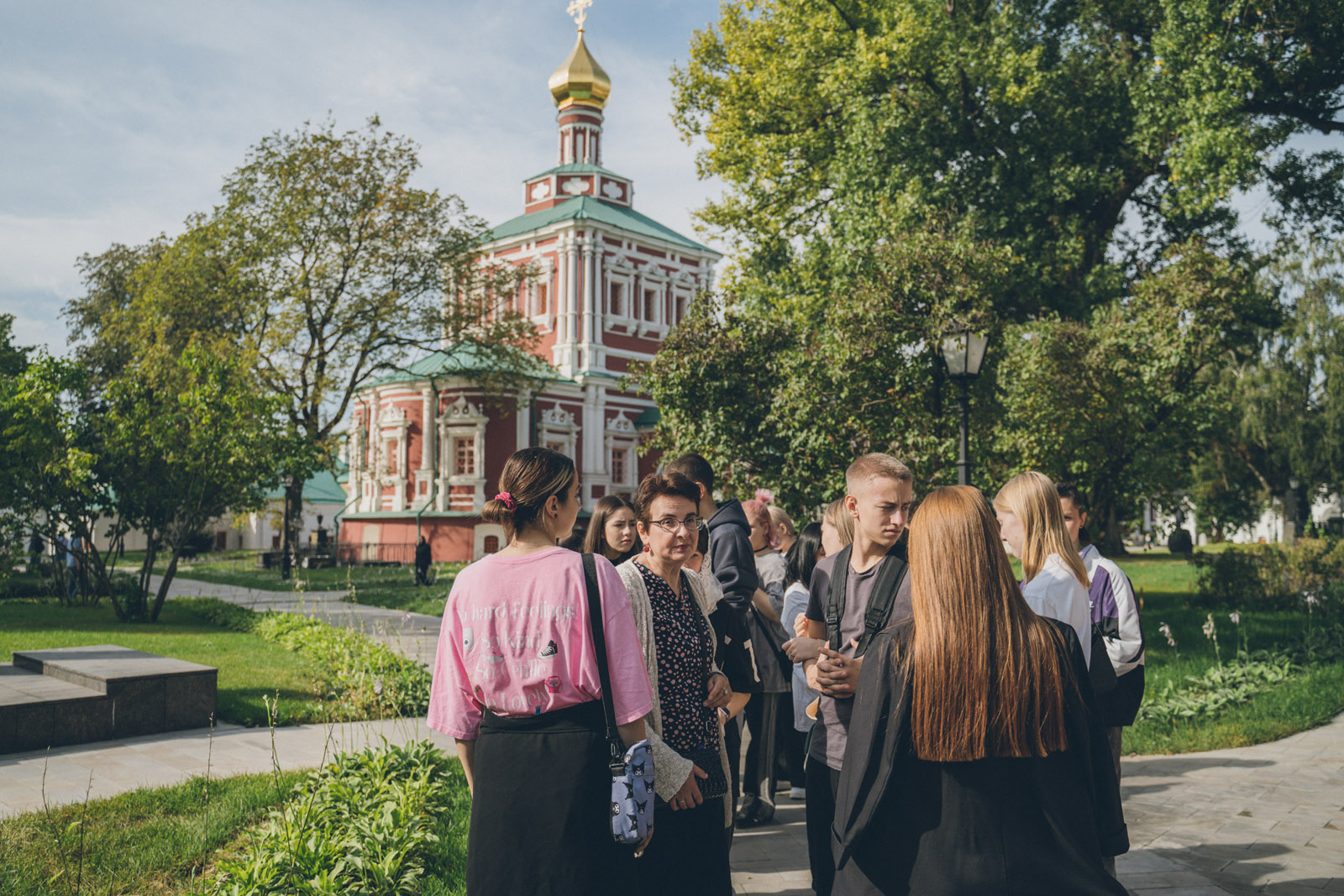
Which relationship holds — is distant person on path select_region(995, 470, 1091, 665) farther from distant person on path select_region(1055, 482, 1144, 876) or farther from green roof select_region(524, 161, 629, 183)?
green roof select_region(524, 161, 629, 183)

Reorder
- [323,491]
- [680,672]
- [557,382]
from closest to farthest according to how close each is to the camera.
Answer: [680,672], [557,382], [323,491]

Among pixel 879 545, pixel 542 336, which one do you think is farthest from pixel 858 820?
pixel 542 336

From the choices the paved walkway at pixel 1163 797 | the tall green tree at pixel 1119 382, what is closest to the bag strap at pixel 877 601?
the paved walkway at pixel 1163 797

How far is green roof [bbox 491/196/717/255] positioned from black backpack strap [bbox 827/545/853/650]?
117 feet

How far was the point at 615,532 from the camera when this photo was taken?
4.77m

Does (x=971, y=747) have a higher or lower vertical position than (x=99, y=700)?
higher

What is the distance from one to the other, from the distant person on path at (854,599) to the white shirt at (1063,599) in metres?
0.57

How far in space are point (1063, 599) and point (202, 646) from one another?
1219 cm

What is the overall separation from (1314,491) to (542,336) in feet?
99.5

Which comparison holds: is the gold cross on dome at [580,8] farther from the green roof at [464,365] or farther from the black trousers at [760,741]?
the black trousers at [760,741]

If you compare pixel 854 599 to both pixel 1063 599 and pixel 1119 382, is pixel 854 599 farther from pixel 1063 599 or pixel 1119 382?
pixel 1119 382

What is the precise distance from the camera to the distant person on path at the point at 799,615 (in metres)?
4.85

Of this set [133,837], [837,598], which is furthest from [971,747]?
[133,837]

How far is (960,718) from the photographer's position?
7.68 feet
